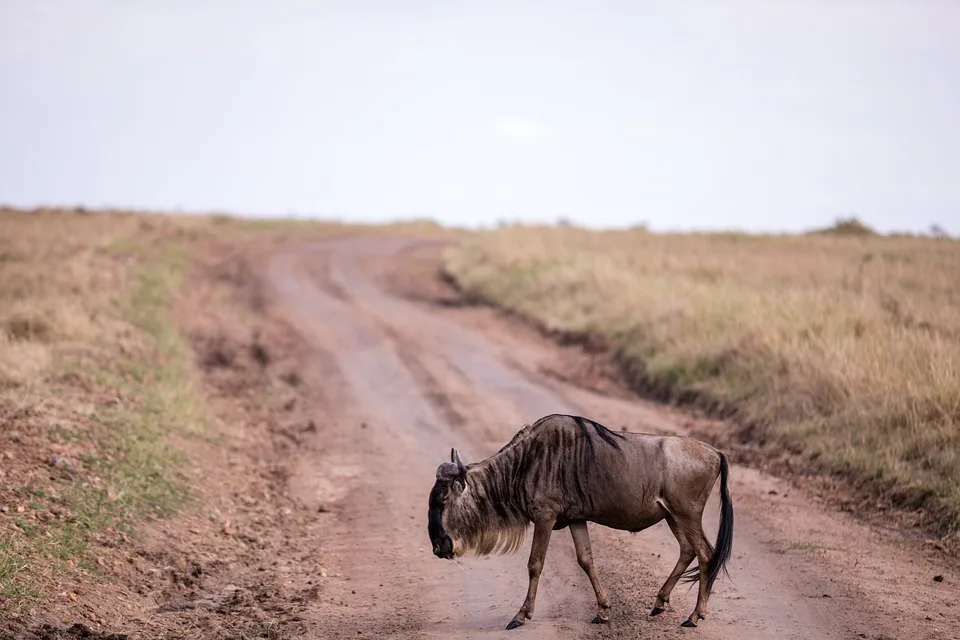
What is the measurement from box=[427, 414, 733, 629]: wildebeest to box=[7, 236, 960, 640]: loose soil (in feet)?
1.81

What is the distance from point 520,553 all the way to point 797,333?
27.2 feet

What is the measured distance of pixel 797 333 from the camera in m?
16.1

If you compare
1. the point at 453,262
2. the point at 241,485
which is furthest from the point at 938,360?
the point at 453,262

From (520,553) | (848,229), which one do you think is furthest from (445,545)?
(848,229)

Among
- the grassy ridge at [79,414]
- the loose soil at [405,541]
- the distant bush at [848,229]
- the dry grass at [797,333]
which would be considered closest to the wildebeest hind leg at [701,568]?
the loose soil at [405,541]

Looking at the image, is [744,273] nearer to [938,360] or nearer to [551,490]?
[938,360]

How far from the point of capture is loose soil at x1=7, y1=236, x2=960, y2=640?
7.64m

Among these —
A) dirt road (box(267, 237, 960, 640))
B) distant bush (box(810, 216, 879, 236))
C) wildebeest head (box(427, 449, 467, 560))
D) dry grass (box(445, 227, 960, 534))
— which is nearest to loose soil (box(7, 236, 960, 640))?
dirt road (box(267, 237, 960, 640))

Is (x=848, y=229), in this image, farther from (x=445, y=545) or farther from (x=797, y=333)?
(x=445, y=545)

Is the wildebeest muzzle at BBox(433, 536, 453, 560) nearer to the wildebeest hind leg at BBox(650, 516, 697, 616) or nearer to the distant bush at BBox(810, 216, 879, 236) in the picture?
the wildebeest hind leg at BBox(650, 516, 697, 616)

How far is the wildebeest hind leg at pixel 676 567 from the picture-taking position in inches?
296

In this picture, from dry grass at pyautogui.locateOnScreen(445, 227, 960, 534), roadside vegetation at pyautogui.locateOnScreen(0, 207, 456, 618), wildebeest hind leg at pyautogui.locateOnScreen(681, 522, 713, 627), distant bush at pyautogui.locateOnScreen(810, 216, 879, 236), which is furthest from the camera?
distant bush at pyautogui.locateOnScreen(810, 216, 879, 236)

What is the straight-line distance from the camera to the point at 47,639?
682 cm

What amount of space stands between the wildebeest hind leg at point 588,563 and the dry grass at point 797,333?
4181 millimetres
